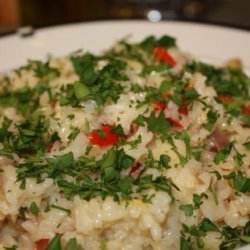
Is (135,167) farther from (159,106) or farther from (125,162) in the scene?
(159,106)

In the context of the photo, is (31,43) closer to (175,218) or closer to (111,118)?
(111,118)

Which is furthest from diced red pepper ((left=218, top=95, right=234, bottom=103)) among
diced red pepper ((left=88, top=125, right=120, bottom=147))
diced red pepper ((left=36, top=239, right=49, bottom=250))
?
diced red pepper ((left=36, top=239, right=49, bottom=250))

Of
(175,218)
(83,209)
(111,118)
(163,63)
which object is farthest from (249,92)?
(83,209)

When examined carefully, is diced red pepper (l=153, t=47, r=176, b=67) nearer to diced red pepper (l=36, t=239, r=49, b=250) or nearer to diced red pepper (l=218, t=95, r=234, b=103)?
diced red pepper (l=218, t=95, r=234, b=103)

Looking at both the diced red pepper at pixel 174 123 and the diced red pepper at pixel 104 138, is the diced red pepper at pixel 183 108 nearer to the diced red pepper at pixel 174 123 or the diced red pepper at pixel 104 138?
the diced red pepper at pixel 174 123

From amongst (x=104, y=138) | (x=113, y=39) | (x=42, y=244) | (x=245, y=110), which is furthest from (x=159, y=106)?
(x=113, y=39)
